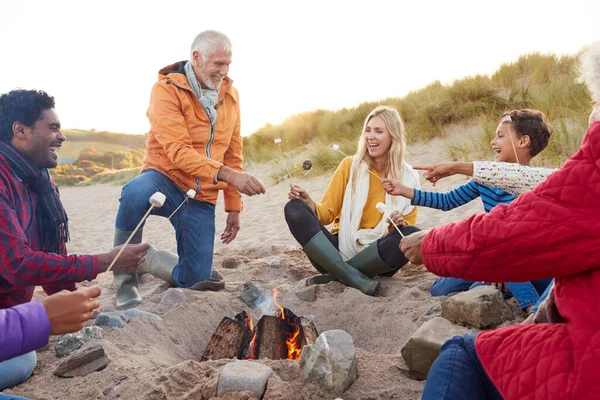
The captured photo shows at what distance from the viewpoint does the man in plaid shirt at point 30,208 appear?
2.47 metres

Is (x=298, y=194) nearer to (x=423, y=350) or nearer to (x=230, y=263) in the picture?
(x=230, y=263)

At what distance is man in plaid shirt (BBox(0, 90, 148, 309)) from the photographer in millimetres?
2467

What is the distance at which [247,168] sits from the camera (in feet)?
46.1

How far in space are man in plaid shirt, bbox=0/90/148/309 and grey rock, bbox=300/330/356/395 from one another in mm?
1130

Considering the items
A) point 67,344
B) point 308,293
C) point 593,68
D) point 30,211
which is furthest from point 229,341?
point 593,68

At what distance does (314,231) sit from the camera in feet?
12.8

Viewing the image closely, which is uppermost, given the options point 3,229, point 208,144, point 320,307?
point 208,144

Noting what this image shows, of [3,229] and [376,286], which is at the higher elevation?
[3,229]

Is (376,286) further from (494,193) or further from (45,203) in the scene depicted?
(45,203)

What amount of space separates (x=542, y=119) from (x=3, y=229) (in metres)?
3.21

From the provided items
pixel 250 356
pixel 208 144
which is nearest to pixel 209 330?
pixel 250 356

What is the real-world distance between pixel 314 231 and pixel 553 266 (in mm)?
2632

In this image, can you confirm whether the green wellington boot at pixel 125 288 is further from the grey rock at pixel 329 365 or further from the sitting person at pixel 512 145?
the sitting person at pixel 512 145

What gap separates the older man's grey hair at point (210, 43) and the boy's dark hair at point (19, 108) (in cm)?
146
